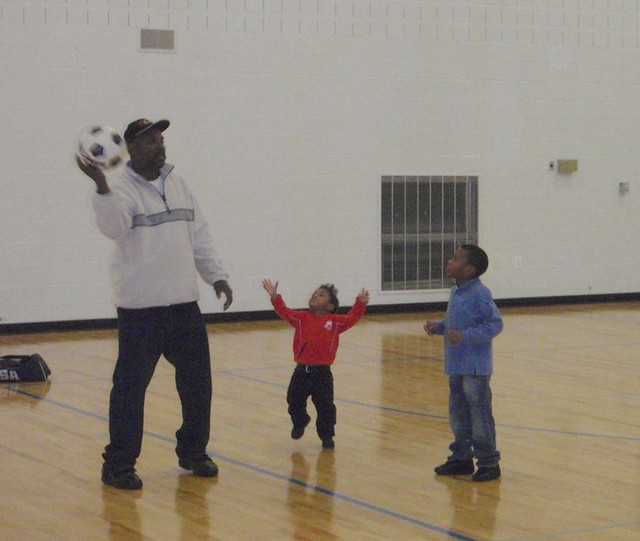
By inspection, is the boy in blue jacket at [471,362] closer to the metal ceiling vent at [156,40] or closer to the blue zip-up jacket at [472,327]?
the blue zip-up jacket at [472,327]

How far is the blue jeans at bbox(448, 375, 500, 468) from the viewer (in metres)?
6.56

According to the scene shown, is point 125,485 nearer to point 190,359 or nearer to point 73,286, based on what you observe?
point 190,359

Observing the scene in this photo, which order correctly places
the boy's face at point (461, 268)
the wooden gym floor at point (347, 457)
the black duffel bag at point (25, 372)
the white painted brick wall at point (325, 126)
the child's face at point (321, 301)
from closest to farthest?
the wooden gym floor at point (347, 457) < the boy's face at point (461, 268) < the child's face at point (321, 301) < the black duffel bag at point (25, 372) < the white painted brick wall at point (325, 126)

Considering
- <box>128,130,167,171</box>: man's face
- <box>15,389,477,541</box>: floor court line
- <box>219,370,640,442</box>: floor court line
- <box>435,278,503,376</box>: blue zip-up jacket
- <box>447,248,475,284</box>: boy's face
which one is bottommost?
<box>219,370,640,442</box>: floor court line

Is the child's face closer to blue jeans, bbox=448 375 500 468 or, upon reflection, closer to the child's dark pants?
the child's dark pants

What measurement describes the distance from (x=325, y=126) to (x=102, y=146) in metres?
8.64

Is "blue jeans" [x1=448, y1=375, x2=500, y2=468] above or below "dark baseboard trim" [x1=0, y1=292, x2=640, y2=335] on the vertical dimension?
above

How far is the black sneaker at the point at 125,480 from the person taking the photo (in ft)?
21.0

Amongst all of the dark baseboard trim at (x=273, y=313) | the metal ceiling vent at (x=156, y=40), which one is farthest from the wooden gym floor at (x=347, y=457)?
the metal ceiling vent at (x=156, y=40)

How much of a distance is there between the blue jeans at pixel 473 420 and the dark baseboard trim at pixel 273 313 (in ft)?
26.4

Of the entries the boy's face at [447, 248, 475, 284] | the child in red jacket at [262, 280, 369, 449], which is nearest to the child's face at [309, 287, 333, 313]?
the child in red jacket at [262, 280, 369, 449]

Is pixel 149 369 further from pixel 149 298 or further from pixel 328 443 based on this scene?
pixel 328 443

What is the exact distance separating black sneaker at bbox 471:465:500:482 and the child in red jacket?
49.9 inches

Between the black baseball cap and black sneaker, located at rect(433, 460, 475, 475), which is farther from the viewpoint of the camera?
black sneaker, located at rect(433, 460, 475, 475)
